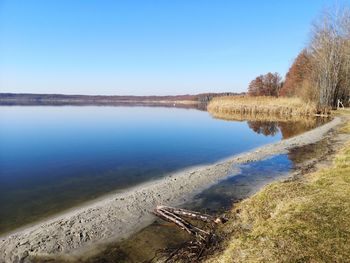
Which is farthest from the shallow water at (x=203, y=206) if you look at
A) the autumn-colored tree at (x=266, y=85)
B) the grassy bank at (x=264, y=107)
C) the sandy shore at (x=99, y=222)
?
the autumn-colored tree at (x=266, y=85)

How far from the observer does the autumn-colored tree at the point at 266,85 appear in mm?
83625

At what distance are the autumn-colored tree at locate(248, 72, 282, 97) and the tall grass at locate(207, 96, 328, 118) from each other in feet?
85.9

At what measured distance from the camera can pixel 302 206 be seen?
6773 mm

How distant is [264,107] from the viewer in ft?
159

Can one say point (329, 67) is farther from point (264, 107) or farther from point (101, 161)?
point (101, 161)

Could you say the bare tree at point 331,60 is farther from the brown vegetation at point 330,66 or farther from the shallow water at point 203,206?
the shallow water at point 203,206

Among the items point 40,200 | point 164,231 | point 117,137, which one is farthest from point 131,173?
point 117,137

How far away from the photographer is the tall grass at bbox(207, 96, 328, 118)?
4120 cm

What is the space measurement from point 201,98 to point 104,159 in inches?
6627

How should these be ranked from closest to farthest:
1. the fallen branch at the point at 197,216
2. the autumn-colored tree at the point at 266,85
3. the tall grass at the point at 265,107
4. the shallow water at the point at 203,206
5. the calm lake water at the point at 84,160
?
the shallow water at the point at 203,206, the fallen branch at the point at 197,216, the calm lake water at the point at 84,160, the tall grass at the point at 265,107, the autumn-colored tree at the point at 266,85

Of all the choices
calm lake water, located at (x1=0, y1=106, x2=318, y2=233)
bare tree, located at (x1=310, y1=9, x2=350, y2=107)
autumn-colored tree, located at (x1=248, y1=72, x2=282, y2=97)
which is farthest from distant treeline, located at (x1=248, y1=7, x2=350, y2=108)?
autumn-colored tree, located at (x1=248, y1=72, x2=282, y2=97)

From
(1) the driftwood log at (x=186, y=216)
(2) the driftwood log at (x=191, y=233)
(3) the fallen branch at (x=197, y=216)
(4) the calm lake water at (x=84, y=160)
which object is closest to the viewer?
(2) the driftwood log at (x=191, y=233)

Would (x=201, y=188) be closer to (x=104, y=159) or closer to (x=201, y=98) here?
(x=104, y=159)

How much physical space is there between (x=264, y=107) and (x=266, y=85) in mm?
38419
